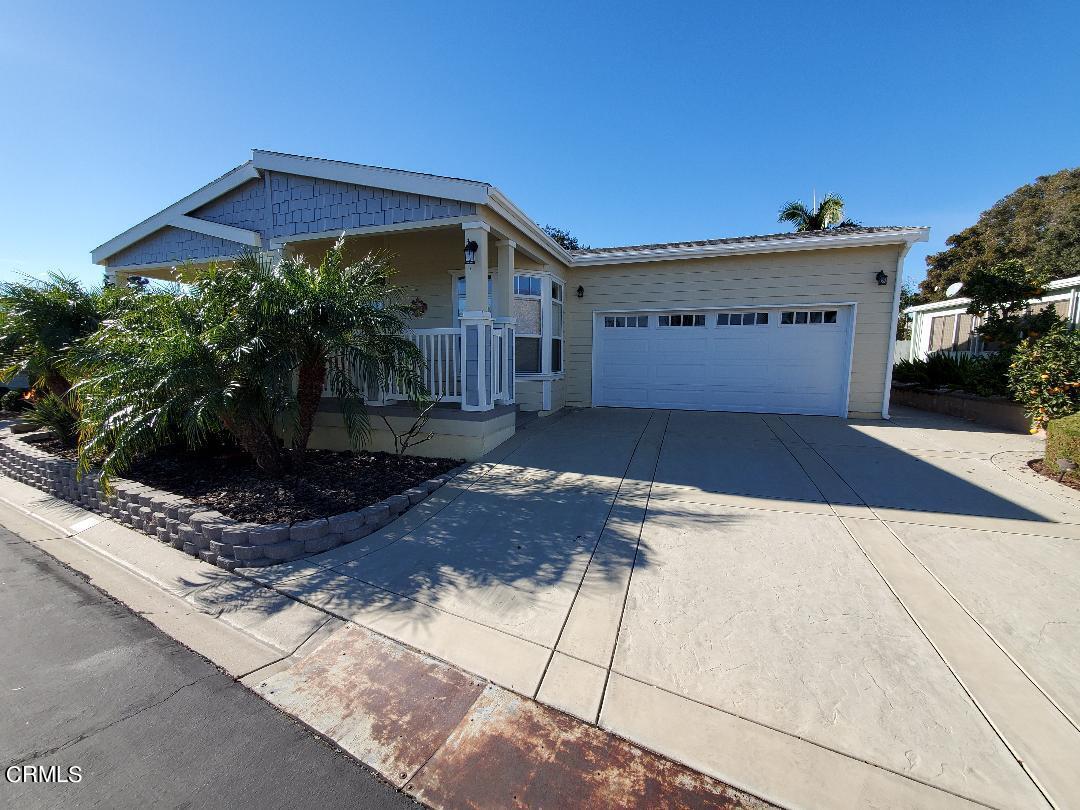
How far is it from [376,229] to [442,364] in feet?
6.96

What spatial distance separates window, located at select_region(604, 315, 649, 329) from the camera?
9.56 metres

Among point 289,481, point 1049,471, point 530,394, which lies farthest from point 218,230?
point 1049,471

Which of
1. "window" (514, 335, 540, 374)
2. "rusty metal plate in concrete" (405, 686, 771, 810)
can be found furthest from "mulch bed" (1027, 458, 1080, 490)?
"window" (514, 335, 540, 374)

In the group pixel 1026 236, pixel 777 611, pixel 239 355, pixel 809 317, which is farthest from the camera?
pixel 1026 236

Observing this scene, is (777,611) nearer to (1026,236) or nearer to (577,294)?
(577,294)

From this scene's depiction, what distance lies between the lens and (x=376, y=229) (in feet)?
21.3

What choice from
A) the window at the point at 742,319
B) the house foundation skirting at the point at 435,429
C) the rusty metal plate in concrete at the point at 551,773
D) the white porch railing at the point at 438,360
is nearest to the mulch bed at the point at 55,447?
the house foundation skirting at the point at 435,429

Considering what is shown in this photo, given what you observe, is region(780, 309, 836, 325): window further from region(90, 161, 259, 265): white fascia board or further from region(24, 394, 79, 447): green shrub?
region(24, 394, 79, 447): green shrub

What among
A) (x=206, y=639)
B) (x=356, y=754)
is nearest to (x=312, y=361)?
(x=206, y=639)

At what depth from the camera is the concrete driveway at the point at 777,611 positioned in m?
1.82

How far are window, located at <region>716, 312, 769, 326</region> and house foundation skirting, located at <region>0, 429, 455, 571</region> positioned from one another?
6.52 m

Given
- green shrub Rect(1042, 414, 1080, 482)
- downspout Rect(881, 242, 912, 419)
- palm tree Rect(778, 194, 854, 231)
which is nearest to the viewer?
green shrub Rect(1042, 414, 1080, 482)

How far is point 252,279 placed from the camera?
457cm

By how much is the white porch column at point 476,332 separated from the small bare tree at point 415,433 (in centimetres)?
46
